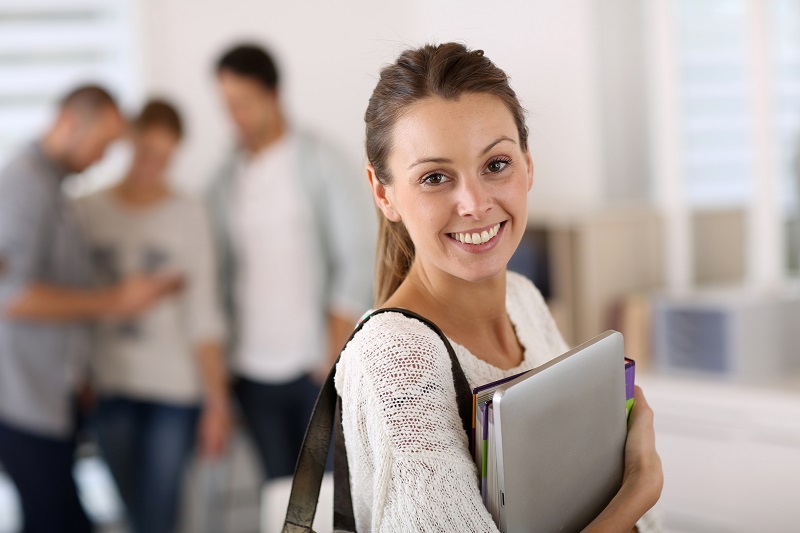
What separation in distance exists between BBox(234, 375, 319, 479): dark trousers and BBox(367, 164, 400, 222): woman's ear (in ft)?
6.39

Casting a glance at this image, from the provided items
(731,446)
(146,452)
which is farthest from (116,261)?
(731,446)

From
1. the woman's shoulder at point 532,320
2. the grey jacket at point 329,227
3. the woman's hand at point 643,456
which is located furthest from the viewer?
the grey jacket at point 329,227

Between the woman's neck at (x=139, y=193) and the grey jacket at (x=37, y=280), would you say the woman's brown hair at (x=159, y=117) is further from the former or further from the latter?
the grey jacket at (x=37, y=280)

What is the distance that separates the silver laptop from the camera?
2.30 feet

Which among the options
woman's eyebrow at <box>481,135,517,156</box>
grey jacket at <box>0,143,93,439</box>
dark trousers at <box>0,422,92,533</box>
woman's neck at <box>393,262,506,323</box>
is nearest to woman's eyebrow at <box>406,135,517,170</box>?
woman's eyebrow at <box>481,135,517,156</box>

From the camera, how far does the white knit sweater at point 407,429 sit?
2.42ft

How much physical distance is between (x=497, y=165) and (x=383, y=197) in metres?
0.12

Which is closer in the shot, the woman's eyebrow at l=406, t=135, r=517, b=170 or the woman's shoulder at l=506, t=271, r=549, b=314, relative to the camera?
the woman's eyebrow at l=406, t=135, r=517, b=170

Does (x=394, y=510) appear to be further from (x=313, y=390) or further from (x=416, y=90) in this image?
(x=313, y=390)

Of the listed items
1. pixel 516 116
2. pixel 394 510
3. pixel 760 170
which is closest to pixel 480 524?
pixel 394 510

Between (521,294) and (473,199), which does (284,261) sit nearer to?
(521,294)

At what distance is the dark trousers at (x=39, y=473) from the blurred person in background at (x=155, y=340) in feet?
0.88

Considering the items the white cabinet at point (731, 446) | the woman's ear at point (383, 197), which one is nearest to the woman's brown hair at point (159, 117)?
the white cabinet at point (731, 446)

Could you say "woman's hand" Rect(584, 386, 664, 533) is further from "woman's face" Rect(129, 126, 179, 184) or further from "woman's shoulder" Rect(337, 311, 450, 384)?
"woman's face" Rect(129, 126, 179, 184)
